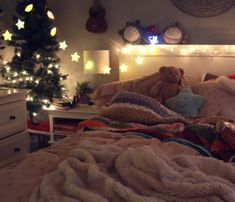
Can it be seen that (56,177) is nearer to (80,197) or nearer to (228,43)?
(80,197)

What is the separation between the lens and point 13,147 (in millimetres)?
2971

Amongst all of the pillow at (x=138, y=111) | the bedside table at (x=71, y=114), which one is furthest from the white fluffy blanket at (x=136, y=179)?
the bedside table at (x=71, y=114)

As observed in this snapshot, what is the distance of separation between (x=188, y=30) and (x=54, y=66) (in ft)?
4.53

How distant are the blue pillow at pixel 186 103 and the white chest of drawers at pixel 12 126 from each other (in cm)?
123

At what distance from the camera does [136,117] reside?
7.63 ft

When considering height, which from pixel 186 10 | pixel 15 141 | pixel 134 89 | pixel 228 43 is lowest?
pixel 15 141

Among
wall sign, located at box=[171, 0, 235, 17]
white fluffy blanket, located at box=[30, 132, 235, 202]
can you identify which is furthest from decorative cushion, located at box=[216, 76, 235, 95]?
white fluffy blanket, located at box=[30, 132, 235, 202]

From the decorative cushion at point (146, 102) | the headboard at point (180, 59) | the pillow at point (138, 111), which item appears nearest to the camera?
the pillow at point (138, 111)

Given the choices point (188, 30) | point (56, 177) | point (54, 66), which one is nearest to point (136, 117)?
point (56, 177)

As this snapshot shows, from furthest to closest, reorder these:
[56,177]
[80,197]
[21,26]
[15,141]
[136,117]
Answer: [21,26]
[15,141]
[136,117]
[56,177]
[80,197]

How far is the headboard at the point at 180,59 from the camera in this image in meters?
3.08

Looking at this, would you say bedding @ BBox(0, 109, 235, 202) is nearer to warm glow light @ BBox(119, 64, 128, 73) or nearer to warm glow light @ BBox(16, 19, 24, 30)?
warm glow light @ BBox(119, 64, 128, 73)

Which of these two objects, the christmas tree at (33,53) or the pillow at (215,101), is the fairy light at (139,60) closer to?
the pillow at (215,101)

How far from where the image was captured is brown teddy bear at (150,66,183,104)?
2871mm
